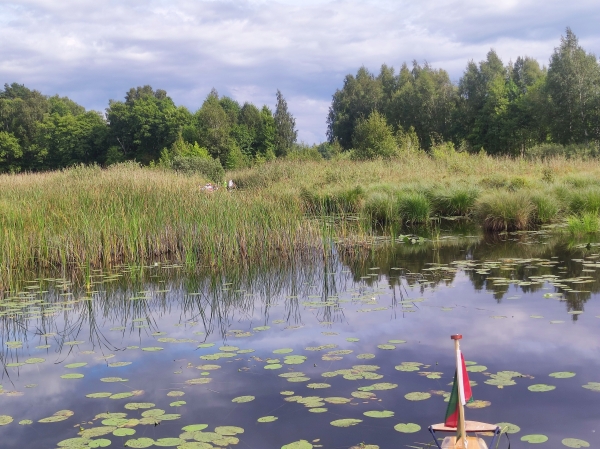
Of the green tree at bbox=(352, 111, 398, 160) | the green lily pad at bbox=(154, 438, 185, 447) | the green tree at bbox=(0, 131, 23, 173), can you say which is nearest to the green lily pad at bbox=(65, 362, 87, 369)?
Answer: the green lily pad at bbox=(154, 438, 185, 447)

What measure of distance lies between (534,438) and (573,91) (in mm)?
33498

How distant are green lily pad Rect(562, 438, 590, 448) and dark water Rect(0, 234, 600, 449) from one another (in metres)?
0.05

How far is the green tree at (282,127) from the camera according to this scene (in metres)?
50.3

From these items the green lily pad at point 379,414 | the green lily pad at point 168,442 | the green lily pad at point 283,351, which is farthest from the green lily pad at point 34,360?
the green lily pad at point 379,414

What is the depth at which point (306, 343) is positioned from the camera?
171 inches

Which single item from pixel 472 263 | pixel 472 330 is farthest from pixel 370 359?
pixel 472 263

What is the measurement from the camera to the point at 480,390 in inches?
Result: 130

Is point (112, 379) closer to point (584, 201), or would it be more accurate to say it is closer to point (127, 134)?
point (584, 201)

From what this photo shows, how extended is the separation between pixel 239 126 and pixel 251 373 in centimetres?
4827

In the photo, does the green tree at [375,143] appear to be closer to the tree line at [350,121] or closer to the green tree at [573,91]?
the tree line at [350,121]

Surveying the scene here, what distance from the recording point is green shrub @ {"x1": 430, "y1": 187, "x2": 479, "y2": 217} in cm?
1354

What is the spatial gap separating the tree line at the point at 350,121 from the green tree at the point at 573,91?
0.26 ft

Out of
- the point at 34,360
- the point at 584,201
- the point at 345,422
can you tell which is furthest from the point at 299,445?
the point at 584,201

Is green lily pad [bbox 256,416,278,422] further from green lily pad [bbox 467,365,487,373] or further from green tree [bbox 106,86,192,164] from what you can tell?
green tree [bbox 106,86,192,164]
